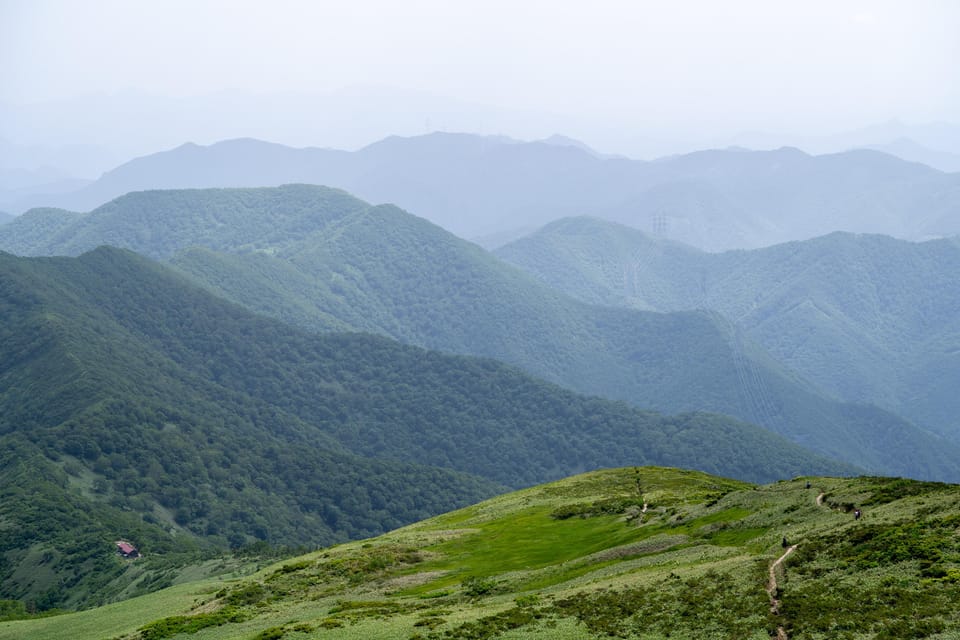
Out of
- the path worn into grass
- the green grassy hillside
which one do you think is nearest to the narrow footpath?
the path worn into grass

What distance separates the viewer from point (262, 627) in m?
66.8

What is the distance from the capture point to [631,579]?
59562mm

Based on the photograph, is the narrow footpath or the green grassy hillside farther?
the green grassy hillside

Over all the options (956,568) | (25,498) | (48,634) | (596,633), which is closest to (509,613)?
(596,633)

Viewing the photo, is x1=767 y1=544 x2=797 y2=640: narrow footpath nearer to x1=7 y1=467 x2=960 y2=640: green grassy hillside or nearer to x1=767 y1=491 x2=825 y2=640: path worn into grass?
x1=767 y1=491 x2=825 y2=640: path worn into grass

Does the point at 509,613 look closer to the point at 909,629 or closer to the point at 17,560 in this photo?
the point at 909,629

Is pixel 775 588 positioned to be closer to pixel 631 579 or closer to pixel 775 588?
pixel 775 588

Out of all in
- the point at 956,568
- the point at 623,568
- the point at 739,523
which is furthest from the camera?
the point at 739,523

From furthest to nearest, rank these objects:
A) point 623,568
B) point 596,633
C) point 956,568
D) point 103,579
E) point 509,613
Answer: point 103,579 → point 623,568 → point 509,613 → point 596,633 → point 956,568

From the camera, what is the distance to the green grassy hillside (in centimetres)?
4688

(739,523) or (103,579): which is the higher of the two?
(739,523)

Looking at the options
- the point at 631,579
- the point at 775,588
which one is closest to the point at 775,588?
the point at 775,588

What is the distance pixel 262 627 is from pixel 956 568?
4884 centimetres

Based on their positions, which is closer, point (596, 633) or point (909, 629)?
point (909, 629)
